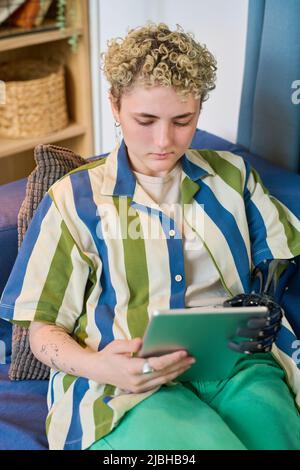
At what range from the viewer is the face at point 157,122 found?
1259 mm

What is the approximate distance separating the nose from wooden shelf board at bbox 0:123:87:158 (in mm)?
1095

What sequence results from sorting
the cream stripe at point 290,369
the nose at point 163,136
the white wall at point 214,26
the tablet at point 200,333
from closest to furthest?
1. the tablet at point 200,333
2. the nose at point 163,136
3. the cream stripe at point 290,369
4. the white wall at point 214,26

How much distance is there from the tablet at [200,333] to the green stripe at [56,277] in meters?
0.24

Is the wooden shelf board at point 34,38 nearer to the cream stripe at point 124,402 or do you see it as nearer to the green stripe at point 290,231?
the green stripe at point 290,231

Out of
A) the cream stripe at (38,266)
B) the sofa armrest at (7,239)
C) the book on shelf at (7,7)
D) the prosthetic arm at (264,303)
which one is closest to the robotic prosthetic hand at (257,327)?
the prosthetic arm at (264,303)

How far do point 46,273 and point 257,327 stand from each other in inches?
15.3

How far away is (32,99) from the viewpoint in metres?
2.29

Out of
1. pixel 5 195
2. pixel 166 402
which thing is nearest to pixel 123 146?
pixel 5 195

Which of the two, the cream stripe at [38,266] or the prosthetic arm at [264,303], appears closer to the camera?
the prosthetic arm at [264,303]

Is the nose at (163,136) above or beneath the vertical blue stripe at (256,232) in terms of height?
above

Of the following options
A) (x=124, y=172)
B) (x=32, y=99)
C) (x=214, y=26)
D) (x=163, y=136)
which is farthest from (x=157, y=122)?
(x=32, y=99)

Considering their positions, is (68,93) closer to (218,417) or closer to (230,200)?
(230,200)

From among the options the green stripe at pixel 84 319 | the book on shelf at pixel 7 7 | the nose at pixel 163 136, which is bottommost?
the green stripe at pixel 84 319

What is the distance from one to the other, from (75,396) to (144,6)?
1363 mm
